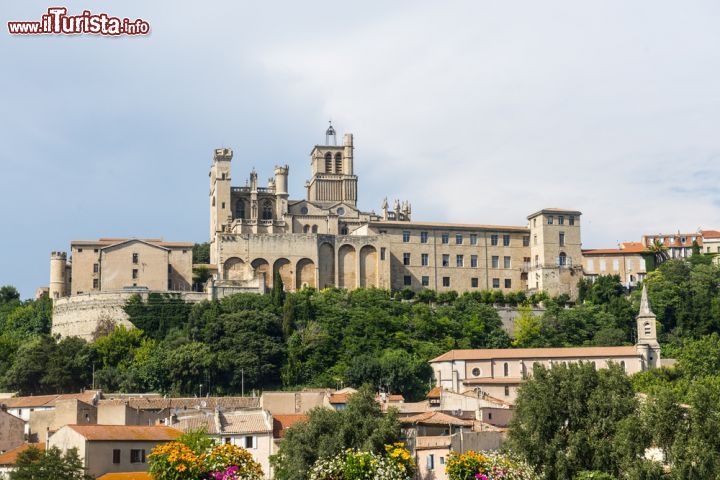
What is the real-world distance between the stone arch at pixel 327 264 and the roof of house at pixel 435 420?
44.1 m

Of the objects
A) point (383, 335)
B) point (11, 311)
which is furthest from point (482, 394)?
point (11, 311)

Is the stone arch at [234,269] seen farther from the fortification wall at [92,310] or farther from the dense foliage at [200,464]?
the dense foliage at [200,464]

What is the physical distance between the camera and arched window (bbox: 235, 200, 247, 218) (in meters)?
111

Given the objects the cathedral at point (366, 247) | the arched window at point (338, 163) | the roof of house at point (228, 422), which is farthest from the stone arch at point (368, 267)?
the roof of house at point (228, 422)

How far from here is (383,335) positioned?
90250 mm

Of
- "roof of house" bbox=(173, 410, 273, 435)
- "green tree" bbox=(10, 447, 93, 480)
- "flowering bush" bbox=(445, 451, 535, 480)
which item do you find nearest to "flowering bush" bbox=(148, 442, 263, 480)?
"green tree" bbox=(10, 447, 93, 480)

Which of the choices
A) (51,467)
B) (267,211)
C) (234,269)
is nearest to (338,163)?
(267,211)

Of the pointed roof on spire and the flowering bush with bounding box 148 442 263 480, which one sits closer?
the flowering bush with bounding box 148 442 263 480

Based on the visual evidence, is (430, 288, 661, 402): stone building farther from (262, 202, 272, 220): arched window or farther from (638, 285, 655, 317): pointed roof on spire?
(262, 202, 272, 220): arched window

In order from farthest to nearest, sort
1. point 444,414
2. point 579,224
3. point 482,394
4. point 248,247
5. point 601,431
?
1. point 579,224
2. point 248,247
3. point 482,394
4. point 444,414
5. point 601,431

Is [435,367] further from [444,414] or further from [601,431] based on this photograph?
[601,431]

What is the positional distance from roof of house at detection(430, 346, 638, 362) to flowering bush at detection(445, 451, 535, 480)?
34655 mm

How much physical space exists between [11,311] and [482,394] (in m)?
48.3

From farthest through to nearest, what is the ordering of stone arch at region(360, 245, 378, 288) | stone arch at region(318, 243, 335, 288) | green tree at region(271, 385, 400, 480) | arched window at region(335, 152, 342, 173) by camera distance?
arched window at region(335, 152, 342, 173)
stone arch at region(360, 245, 378, 288)
stone arch at region(318, 243, 335, 288)
green tree at region(271, 385, 400, 480)
